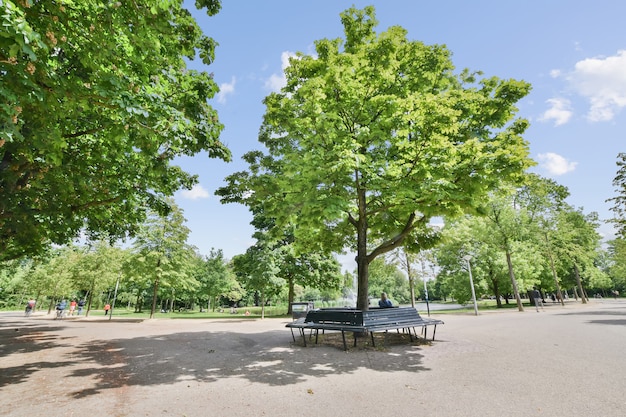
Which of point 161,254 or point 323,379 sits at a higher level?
point 161,254

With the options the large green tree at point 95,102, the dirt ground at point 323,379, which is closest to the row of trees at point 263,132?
the large green tree at point 95,102

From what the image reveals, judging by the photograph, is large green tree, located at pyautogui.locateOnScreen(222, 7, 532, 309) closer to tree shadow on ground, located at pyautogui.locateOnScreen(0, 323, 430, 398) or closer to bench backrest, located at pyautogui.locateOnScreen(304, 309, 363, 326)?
bench backrest, located at pyautogui.locateOnScreen(304, 309, 363, 326)

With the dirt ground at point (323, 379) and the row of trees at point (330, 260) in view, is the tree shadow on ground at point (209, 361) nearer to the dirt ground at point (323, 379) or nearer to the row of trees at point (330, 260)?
the dirt ground at point (323, 379)

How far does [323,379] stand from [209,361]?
10.9ft

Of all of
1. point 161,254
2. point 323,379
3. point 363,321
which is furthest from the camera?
point 161,254

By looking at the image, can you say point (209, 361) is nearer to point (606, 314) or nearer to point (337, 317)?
point (337, 317)

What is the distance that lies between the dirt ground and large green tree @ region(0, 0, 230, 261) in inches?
157

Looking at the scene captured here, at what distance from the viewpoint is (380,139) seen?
9.95m

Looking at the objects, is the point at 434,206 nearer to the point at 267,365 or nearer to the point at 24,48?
the point at 267,365

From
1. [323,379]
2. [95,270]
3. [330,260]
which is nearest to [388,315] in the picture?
[323,379]

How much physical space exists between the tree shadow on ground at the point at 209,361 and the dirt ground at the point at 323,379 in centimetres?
3

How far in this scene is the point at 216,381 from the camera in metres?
6.12

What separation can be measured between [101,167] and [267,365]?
7626mm

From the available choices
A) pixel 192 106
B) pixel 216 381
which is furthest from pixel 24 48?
pixel 216 381
